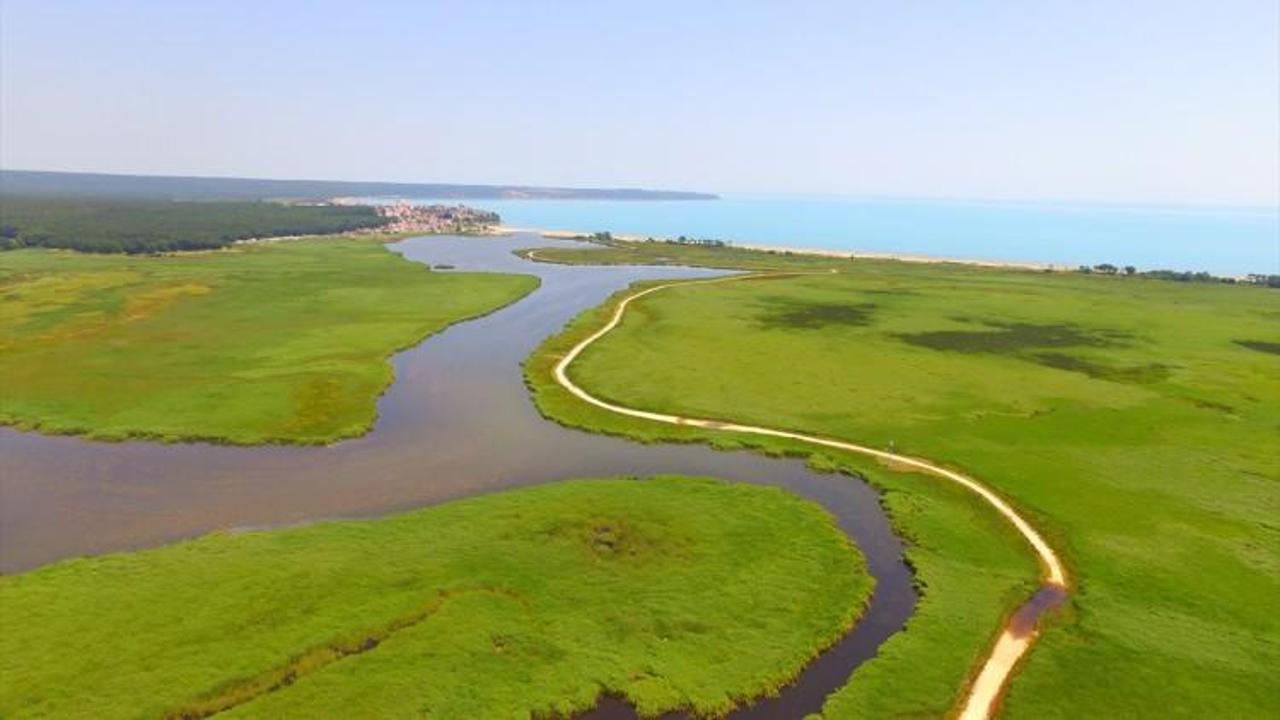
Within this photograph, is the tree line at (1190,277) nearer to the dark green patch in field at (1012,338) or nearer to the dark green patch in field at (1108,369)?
the dark green patch in field at (1012,338)

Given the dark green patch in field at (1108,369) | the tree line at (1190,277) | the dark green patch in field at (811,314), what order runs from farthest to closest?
1. the tree line at (1190,277)
2. the dark green patch in field at (811,314)
3. the dark green patch in field at (1108,369)

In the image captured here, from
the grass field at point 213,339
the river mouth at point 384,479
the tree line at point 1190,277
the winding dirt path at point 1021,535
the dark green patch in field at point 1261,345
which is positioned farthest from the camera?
the tree line at point 1190,277

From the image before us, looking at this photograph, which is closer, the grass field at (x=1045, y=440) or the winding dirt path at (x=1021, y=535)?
the winding dirt path at (x=1021, y=535)

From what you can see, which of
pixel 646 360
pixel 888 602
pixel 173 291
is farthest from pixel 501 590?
pixel 173 291

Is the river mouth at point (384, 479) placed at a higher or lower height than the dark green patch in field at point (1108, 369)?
lower

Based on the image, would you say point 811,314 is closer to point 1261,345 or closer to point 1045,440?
point 1045,440

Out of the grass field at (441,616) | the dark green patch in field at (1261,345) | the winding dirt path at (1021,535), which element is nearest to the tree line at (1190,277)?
the dark green patch in field at (1261,345)

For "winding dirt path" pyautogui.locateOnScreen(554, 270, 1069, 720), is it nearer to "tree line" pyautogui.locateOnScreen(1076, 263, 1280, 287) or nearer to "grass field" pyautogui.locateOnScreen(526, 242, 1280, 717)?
"grass field" pyautogui.locateOnScreen(526, 242, 1280, 717)
